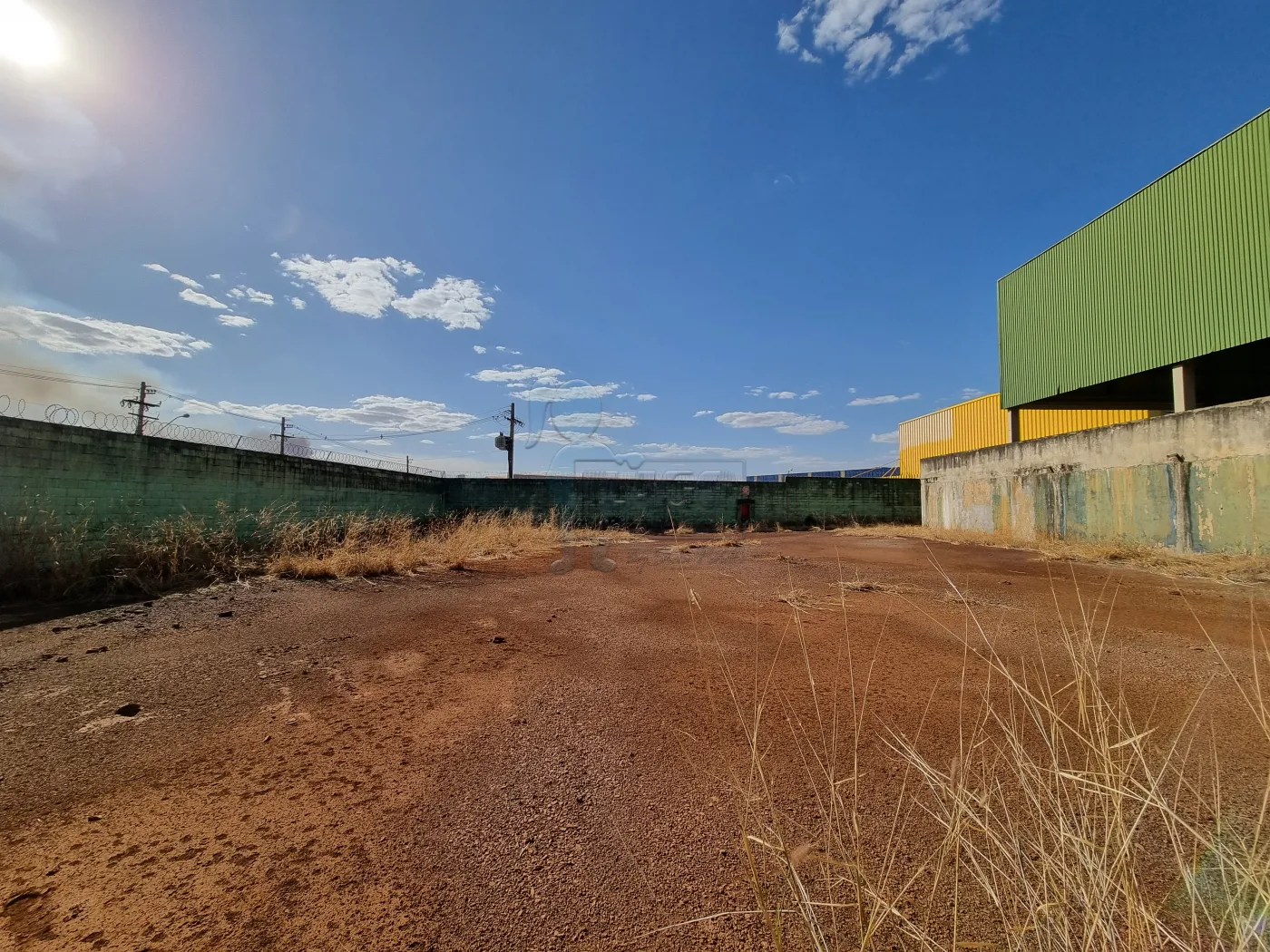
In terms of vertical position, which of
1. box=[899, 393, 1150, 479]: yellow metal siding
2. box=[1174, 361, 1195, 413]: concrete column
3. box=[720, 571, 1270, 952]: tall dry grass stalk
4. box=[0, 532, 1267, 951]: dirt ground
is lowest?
box=[0, 532, 1267, 951]: dirt ground

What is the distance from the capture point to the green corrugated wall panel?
834 centimetres

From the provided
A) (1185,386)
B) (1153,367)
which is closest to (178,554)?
(1153,367)

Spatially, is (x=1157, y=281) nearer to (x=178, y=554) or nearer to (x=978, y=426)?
(x=978, y=426)

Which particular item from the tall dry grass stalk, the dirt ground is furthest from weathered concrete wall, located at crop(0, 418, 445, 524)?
the tall dry grass stalk

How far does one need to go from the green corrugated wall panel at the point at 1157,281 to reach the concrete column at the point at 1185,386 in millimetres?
249

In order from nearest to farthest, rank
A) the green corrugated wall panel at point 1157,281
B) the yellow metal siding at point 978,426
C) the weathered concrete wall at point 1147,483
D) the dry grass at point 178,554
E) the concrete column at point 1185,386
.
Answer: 1. the dry grass at point 178,554
2. the weathered concrete wall at point 1147,483
3. the green corrugated wall panel at point 1157,281
4. the concrete column at point 1185,386
5. the yellow metal siding at point 978,426

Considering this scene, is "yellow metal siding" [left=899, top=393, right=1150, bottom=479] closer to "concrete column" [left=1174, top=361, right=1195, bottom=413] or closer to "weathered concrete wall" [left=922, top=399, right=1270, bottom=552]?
"weathered concrete wall" [left=922, top=399, right=1270, bottom=552]

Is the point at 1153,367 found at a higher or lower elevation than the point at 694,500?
higher

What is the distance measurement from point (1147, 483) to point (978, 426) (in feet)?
51.0

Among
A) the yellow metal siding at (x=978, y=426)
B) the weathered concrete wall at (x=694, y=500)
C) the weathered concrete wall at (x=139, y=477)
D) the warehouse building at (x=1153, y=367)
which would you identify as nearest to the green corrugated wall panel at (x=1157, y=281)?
the warehouse building at (x=1153, y=367)

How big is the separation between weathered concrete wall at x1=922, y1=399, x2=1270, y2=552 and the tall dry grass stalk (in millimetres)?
7644

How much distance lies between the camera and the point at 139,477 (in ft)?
25.3

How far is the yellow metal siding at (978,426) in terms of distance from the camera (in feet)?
59.5

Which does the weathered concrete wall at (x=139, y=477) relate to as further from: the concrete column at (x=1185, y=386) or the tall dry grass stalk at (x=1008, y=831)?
the concrete column at (x=1185, y=386)
